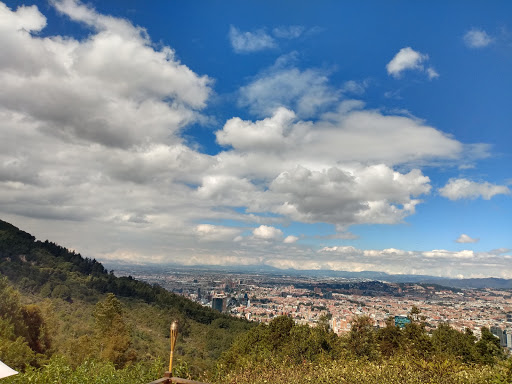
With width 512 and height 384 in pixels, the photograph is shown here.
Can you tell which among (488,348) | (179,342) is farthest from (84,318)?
(488,348)

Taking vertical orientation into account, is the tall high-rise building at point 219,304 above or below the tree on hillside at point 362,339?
below

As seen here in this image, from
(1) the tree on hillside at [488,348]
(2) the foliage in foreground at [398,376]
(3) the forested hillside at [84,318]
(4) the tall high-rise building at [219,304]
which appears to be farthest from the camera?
(4) the tall high-rise building at [219,304]

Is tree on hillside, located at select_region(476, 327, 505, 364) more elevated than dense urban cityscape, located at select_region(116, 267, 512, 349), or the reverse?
tree on hillside, located at select_region(476, 327, 505, 364)

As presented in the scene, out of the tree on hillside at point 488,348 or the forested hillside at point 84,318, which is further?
the forested hillside at point 84,318

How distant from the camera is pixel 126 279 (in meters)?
73.4

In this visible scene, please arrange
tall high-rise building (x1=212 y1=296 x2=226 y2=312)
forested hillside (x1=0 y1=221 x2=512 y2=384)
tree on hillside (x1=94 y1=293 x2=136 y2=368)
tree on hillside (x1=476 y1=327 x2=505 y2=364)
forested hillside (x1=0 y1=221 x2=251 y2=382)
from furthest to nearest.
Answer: tall high-rise building (x1=212 y1=296 x2=226 y2=312), tree on hillside (x1=94 y1=293 x2=136 y2=368), forested hillside (x1=0 y1=221 x2=251 y2=382), tree on hillside (x1=476 y1=327 x2=505 y2=364), forested hillside (x1=0 y1=221 x2=512 y2=384)

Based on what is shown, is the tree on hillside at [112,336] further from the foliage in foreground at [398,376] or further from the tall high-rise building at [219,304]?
the tall high-rise building at [219,304]

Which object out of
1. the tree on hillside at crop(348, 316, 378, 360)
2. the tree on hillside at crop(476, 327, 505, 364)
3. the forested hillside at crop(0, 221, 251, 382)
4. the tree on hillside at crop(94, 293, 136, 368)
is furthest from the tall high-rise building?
the tree on hillside at crop(476, 327, 505, 364)

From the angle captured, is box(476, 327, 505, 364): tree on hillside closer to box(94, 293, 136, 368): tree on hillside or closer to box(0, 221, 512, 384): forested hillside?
box(0, 221, 512, 384): forested hillside

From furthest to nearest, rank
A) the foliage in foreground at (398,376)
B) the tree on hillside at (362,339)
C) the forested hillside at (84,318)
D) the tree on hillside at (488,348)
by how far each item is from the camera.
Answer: the forested hillside at (84,318)
the tree on hillside at (488,348)
the tree on hillside at (362,339)
the foliage in foreground at (398,376)

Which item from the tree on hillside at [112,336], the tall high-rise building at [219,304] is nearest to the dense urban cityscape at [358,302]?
the tall high-rise building at [219,304]

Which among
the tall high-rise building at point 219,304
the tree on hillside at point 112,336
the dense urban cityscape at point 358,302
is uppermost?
the tree on hillside at point 112,336

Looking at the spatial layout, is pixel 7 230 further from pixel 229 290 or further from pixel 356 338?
pixel 356 338

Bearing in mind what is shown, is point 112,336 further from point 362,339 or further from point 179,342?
point 179,342
